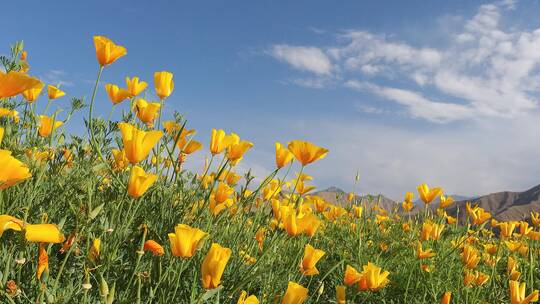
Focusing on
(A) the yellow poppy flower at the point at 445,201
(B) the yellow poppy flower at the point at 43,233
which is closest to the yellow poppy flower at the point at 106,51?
(B) the yellow poppy flower at the point at 43,233

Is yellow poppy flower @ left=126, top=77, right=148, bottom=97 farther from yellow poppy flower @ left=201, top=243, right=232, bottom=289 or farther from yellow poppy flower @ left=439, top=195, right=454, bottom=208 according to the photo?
yellow poppy flower @ left=439, top=195, right=454, bottom=208

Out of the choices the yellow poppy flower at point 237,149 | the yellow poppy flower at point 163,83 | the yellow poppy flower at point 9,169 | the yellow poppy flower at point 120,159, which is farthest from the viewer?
the yellow poppy flower at point 163,83

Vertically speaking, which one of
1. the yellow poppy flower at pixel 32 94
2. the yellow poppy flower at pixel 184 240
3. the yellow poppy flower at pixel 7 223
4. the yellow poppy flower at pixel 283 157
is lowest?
the yellow poppy flower at pixel 184 240

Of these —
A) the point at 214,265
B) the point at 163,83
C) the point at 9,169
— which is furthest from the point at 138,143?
the point at 163,83

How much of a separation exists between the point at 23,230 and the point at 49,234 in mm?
99

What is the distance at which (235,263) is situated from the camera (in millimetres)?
2748

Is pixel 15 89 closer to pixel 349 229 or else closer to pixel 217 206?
pixel 217 206

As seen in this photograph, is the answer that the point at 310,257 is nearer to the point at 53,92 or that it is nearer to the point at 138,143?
the point at 138,143

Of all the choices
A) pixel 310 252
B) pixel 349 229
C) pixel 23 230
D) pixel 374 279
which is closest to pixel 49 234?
pixel 23 230

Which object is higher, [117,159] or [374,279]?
[117,159]

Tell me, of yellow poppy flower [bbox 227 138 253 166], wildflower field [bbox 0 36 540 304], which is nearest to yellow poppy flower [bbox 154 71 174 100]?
wildflower field [bbox 0 36 540 304]

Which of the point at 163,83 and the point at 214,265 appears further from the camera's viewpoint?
the point at 163,83

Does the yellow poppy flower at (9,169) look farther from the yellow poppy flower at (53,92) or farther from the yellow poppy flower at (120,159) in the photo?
the yellow poppy flower at (53,92)

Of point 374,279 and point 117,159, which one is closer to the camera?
point 374,279
